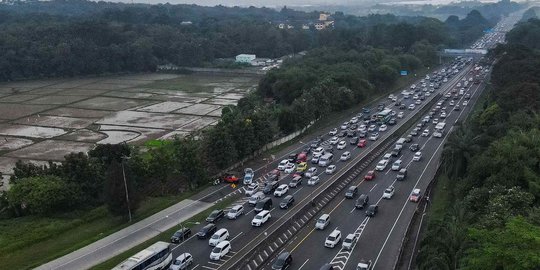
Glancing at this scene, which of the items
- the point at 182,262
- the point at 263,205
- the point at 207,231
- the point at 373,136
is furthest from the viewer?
the point at 373,136

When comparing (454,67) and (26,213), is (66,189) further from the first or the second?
(454,67)

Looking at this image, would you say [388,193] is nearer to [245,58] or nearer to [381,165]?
[381,165]

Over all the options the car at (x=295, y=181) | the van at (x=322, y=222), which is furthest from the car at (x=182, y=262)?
the car at (x=295, y=181)

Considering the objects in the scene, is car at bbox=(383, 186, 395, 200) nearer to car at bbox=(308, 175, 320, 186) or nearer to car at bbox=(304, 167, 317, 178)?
car at bbox=(308, 175, 320, 186)

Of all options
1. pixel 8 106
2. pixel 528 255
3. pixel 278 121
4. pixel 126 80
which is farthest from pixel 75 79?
pixel 528 255

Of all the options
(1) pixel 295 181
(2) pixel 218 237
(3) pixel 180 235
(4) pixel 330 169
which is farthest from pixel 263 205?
(4) pixel 330 169

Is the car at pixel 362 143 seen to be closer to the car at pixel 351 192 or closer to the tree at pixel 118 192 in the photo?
the car at pixel 351 192

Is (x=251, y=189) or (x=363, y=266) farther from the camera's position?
(x=251, y=189)
